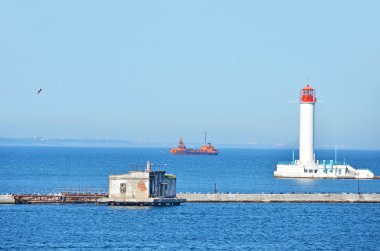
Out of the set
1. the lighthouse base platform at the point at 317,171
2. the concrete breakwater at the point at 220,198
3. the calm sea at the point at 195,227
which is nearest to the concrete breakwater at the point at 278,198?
the concrete breakwater at the point at 220,198

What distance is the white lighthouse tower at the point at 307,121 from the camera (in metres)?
152

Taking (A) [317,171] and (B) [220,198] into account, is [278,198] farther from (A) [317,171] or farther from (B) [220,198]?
(A) [317,171]

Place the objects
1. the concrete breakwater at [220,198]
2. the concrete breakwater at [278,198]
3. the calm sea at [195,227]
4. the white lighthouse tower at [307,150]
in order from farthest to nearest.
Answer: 1. the white lighthouse tower at [307,150]
2. the concrete breakwater at [278,198]
3. the concrete breakwater at [220,198]
4. the calm sea at [195,227]

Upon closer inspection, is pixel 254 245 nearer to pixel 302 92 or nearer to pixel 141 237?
pixel 141 237

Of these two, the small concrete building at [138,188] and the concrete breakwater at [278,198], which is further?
the concrete breakwater at [278,198]

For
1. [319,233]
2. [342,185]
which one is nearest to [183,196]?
[319,233]

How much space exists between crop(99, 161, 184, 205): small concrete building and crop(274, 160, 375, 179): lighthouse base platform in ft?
192

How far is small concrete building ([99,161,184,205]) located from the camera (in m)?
95.5

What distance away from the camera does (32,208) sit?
9669cm

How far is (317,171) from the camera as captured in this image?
505 feet

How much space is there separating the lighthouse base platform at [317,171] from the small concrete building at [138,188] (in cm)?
5857

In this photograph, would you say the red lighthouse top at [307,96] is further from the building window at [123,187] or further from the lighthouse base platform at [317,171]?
the building window at [123,187]

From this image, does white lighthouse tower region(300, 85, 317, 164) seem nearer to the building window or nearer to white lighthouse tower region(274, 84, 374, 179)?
white lighthouse tower region(274, 84, 374, 179)

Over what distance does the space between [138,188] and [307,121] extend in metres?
60.7
